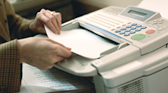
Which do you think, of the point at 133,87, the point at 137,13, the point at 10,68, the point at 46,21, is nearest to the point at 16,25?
the point at 46,21

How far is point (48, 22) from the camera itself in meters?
0.79

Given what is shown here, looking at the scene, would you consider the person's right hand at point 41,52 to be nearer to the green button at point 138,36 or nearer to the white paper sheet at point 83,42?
the white paper sheet at point 83,42

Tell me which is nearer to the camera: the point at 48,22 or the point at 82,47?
the point at 82,47

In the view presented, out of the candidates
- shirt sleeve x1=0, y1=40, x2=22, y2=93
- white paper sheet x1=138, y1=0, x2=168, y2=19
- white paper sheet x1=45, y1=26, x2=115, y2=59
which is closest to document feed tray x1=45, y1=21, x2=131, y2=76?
white paper sheet x1=45, y1=26, x2=115, y2=59

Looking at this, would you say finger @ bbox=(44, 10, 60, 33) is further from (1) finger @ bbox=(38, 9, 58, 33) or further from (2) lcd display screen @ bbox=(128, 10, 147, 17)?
(2) lcd display screen @ bbox=(128, 10, 147, 17)

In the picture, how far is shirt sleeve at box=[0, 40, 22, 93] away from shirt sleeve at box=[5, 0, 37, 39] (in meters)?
0.38

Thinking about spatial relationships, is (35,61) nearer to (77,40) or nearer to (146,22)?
(77,40)

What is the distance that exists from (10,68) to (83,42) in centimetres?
25

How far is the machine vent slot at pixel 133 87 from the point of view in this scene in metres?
0.53

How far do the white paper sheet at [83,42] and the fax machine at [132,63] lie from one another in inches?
0.9

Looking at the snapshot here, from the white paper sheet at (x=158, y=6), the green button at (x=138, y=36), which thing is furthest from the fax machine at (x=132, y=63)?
the white paper sheet at (x=158, y=6)

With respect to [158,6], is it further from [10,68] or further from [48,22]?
[10,68]

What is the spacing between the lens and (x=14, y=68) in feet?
1.97

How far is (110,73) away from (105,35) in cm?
20
